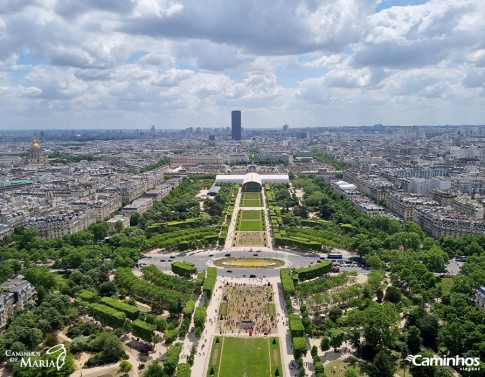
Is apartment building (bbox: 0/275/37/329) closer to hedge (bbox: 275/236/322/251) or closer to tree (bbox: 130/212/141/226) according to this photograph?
tree (bbox: 130/212/141/226)

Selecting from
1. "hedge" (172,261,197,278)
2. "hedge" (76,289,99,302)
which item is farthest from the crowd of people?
"hedge" (76,289,99,302)

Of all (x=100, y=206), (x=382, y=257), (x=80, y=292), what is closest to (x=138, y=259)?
(x=80, y=292)

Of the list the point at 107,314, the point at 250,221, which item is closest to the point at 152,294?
the point at 107,314

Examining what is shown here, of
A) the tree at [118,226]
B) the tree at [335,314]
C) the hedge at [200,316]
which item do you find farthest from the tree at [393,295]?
the tree at [118,226]

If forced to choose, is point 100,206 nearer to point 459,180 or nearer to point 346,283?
point 346,283

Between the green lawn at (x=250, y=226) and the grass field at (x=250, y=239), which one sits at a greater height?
the green lawn at (x=250, y=226)

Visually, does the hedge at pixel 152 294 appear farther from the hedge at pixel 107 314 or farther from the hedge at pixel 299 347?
the hedge at pixel 299 347
